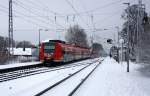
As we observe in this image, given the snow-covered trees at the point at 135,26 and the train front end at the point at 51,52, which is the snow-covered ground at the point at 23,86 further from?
the snow-covered trees at the point at 135,26

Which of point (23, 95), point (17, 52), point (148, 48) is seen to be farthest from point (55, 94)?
point (17, 52)

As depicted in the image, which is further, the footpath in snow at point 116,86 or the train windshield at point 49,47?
the train windshield at point 49,47

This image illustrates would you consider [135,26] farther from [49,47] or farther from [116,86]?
[116,86]

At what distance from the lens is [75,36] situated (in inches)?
4904

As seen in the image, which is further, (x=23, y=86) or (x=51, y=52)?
(x=51, y=52)

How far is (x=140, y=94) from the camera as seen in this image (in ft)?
48.7

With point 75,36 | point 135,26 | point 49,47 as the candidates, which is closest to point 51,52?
point 49,47

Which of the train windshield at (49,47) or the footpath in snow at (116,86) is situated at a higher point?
the train windshield at (49,47)

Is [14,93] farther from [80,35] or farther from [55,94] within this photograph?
[80,35]

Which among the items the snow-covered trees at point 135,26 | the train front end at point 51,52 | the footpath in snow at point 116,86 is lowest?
the footpath in snow at point 116,86

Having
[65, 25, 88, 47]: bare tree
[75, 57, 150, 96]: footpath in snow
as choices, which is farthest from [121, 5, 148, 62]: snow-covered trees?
[65, 25, 88, 47]: bare tree

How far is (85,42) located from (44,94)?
123 m

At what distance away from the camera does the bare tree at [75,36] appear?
122 metres

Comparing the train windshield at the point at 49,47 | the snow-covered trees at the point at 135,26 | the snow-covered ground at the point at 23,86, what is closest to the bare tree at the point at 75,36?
the snow-covered trees at the point at 135,26
